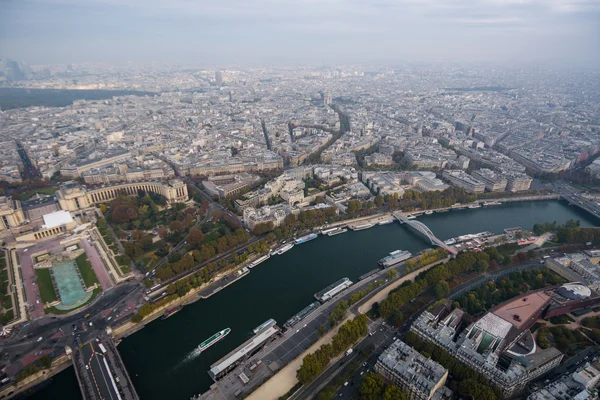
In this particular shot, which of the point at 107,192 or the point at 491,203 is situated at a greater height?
the point at 107,192

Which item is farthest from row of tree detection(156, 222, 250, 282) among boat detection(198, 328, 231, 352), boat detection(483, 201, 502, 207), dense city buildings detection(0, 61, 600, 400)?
boat detection(483, 201, 502, 207)

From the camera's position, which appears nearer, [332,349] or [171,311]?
[332,349]

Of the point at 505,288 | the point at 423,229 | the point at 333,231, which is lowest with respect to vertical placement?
the point at 333,231

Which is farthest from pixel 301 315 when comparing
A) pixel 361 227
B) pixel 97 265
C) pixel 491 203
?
pixel 491 203

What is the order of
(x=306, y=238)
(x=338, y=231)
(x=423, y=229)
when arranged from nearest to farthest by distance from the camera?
(x=306, y=238) → (x=423, y=229) → (x=338, y=231)

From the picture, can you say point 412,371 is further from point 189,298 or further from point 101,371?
point 101,371

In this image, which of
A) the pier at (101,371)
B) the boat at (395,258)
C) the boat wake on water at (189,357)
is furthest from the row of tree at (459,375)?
the pier at (101,371)

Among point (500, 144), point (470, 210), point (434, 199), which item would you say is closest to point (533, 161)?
point (500, 144)
